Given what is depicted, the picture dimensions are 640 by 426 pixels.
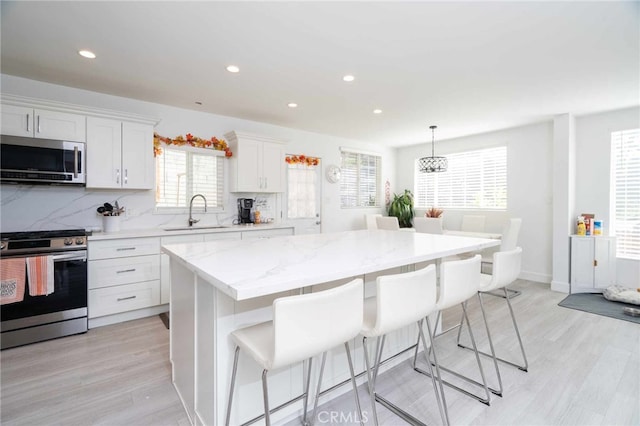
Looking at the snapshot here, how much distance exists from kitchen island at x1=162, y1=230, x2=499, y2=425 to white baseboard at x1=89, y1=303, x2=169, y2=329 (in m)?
1.57

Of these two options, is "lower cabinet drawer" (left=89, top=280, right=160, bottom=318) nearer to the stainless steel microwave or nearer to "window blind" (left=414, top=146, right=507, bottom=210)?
the stainless steel microwave

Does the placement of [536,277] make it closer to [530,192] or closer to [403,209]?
[530,192]

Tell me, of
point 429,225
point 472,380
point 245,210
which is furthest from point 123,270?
point 429,225

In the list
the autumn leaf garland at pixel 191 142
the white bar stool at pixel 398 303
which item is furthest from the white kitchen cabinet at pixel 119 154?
the white bar stool at pixel 398 303

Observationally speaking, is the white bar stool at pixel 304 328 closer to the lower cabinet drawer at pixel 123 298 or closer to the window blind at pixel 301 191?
the lower cabinet drawer at pixel 123 298

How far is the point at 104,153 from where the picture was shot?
10.5ft

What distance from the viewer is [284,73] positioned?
9.64 ft

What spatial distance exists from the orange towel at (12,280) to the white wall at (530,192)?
20.0 feet

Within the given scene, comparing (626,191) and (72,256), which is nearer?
(72,256)

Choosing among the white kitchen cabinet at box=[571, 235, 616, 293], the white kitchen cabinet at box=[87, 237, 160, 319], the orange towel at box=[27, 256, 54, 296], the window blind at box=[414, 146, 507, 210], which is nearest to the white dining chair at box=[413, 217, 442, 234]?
the window blind at box=[414, 146, 507, 210]

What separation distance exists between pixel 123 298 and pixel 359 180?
453 cm

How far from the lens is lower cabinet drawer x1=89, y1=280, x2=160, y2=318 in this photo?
9.73 feet

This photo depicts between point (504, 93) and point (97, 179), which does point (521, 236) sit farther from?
point (97, 179)

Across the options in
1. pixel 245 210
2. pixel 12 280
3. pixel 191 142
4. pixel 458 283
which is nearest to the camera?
pixel 458 283
